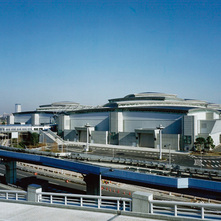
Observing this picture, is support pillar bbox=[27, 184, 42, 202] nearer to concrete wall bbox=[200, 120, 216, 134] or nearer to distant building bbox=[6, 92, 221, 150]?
distant building bbox=[6, 92, 221, 150]

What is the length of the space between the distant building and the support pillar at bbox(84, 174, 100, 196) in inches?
1380

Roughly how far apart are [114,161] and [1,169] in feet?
85.8

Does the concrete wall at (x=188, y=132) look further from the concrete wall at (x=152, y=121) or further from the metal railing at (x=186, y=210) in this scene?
the metal railing at (x=186, y=210)

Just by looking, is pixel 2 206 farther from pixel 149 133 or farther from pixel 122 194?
pixel 149 133

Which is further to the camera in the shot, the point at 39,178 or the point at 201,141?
the point at 201,141

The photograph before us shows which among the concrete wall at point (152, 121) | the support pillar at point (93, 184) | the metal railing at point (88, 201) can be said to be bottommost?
the support pillar at point (93, 184)

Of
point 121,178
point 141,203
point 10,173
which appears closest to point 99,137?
point 10,173

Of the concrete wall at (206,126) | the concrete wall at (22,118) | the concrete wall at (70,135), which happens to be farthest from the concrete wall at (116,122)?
the concrete wall at (22,118)

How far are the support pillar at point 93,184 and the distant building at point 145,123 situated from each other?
35.1 metres

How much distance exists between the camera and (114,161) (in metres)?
37.0

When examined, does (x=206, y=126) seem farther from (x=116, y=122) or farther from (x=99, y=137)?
(x=99, y=137)

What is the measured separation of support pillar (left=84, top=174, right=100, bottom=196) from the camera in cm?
2597

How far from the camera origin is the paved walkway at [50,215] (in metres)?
10.2

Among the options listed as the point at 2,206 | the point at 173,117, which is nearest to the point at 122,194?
the point at 2,206
